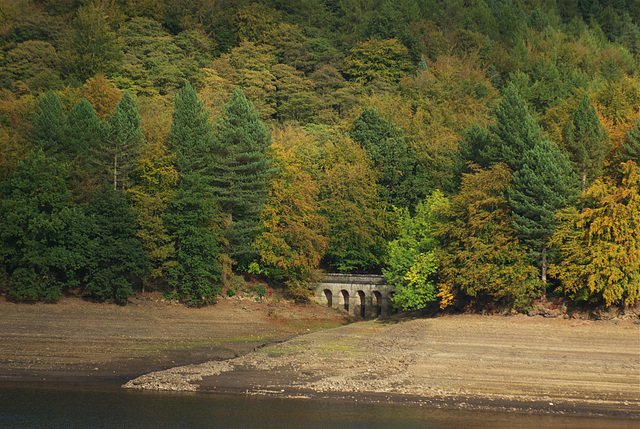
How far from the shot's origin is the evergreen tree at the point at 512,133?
58344mm

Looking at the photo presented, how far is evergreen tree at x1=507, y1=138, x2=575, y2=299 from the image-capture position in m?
54.0

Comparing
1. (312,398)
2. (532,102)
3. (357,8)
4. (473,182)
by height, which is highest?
(357,8)

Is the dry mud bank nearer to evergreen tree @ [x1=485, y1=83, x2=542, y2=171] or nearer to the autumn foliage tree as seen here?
evergreen tree @ [x1=485, y1=83, x2=542, y2=171]

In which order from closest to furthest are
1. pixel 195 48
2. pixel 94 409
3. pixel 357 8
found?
pixel 94 409, pixel 195 48, pixel 357 8

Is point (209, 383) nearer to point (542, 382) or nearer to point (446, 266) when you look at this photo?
point (542, 382)

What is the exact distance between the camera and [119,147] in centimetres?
6731

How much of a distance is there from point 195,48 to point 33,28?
2916 centimetres

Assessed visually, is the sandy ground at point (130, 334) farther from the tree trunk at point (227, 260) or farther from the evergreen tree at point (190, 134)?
the evergreen tree at point (190, 134)

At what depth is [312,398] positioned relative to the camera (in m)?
33.9

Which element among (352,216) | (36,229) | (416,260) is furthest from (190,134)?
(416,260)

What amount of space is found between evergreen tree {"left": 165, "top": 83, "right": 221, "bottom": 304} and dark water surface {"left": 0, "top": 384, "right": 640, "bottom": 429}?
28.3 m

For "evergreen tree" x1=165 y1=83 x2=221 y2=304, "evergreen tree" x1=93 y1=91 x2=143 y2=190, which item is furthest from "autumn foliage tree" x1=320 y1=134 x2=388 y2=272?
"evergreen tree" x1=93 y1=91 x2=143 y2=190

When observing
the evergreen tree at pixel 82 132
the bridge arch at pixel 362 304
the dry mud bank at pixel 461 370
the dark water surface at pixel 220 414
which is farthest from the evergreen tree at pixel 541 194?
the evergreen tree at pixel 82 132

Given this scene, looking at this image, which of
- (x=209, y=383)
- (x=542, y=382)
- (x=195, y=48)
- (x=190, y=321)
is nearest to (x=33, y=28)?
(x=195, y=48)
